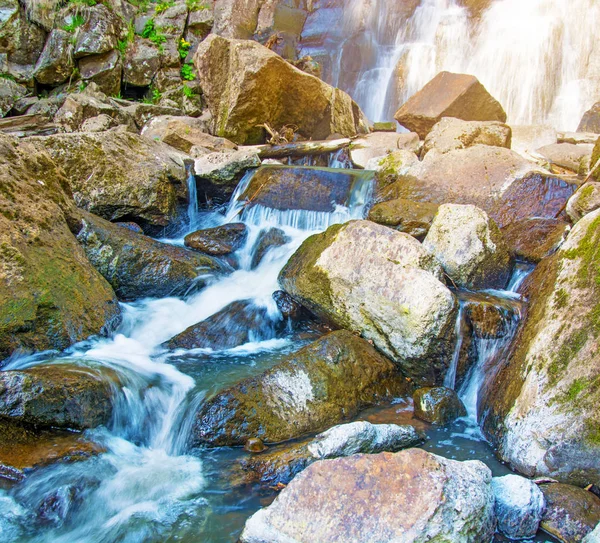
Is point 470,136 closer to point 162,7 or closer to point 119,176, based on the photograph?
point 119,176

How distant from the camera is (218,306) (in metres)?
5.85

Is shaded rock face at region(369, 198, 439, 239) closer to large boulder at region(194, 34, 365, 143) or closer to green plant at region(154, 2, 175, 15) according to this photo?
large boulder at region(194, 34, 365, 143)

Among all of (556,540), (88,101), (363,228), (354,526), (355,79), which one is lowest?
(556,540)

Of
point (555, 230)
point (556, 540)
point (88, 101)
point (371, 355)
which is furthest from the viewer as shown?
point (88, 101)

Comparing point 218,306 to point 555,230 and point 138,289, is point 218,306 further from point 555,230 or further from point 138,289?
point 555,230

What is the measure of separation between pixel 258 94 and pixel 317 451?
30.2 feet

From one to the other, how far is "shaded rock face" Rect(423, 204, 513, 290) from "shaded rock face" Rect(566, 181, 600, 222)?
80cm

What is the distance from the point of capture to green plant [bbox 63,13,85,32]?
1584cm

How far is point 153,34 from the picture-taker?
54.9ft

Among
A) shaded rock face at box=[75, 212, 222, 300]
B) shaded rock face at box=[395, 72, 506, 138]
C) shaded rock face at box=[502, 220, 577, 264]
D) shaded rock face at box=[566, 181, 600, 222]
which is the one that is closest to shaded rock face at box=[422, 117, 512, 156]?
shaded rock face at box=[395, 72, 506, 138]

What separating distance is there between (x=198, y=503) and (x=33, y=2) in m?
18.2

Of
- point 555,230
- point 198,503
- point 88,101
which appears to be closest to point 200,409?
point 198,503

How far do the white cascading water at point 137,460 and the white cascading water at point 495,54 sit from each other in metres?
11.1

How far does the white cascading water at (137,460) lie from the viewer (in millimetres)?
2904
